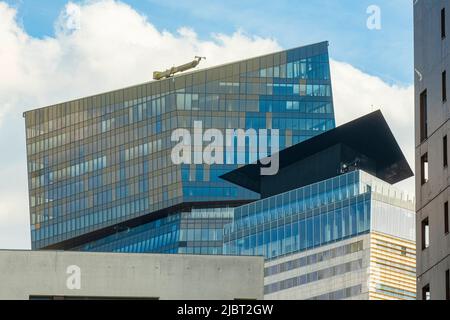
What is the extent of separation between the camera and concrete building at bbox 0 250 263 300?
226 ft

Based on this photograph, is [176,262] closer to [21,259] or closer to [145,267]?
[145,267]

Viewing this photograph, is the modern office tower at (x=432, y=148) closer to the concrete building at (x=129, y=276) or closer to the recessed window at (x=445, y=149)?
the recessed window at (x=445, y=149)

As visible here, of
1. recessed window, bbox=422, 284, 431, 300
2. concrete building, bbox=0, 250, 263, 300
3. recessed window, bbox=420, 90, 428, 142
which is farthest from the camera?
recessed window, bbox=420, 90, 428, 142

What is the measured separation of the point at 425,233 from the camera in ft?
236

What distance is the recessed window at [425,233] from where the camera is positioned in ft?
233

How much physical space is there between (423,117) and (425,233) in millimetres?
5869

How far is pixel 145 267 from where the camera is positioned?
227ft

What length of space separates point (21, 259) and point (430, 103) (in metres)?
20.1

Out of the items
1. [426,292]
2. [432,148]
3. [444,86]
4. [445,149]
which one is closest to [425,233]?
[426,292]

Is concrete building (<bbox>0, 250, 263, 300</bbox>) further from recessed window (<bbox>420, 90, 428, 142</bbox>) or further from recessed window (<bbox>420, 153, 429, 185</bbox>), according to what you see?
recessed window (<bbox>420, 90, 428, 142</bbox>)

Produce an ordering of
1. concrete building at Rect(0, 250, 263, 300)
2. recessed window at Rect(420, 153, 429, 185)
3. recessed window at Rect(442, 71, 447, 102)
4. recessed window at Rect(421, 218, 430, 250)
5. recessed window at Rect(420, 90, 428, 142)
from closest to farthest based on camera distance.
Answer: concrete building at Rect(0, 250, 263, 300)
recessed window at Rect(442, 71, 447, 102)
recessed window at Rect(421, 218, 430, 250)
recessed window at Rect(420, 153, 429, 185)
recessed window at Rect(420, 90, 428, 142)

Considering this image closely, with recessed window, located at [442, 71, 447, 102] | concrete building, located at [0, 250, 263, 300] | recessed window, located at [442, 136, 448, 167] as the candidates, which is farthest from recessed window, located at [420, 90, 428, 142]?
concrete building, located at [0, 250, 263, 300]

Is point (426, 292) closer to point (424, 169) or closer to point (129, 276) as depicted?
point (424, 169)

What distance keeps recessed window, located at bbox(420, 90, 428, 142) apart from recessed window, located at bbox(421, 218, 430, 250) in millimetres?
4289
